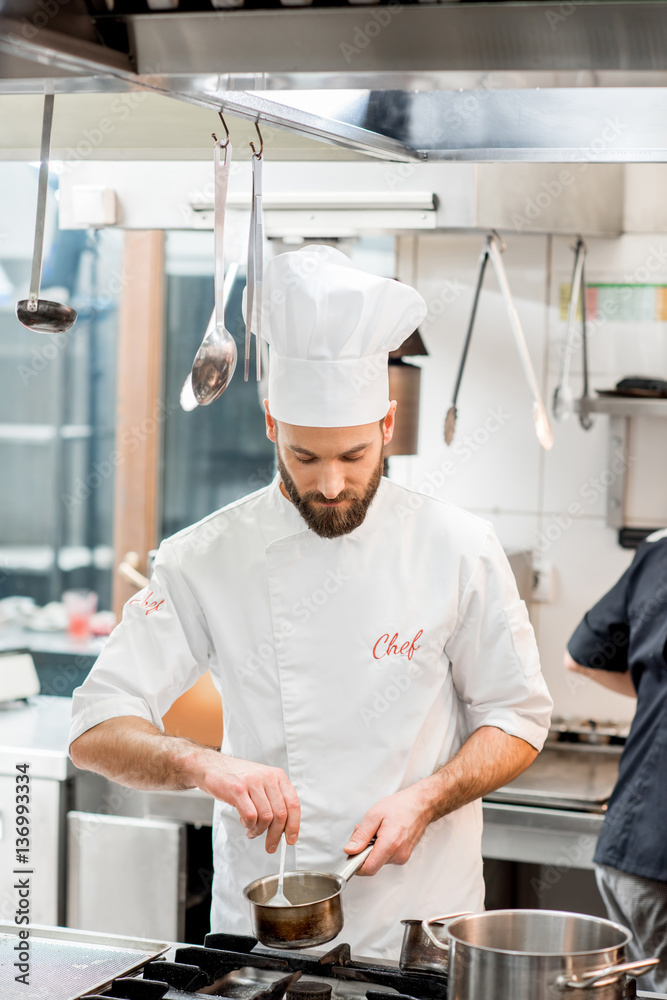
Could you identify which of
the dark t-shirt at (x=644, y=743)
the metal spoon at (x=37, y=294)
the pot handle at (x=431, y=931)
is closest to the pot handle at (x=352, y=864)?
the pot handle at (x=431, y=931)

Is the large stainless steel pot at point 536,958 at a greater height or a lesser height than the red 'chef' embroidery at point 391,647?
lesser

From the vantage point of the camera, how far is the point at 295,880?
1.20 meters

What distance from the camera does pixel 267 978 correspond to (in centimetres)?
113

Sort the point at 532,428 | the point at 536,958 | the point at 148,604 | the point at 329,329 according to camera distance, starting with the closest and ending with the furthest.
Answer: the point at 536,958
the point at 329,329
the point at 148,604
the point at 532,428

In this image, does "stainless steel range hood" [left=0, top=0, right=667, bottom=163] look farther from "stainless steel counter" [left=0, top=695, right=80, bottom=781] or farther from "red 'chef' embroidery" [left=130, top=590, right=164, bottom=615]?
"stainless steel counter" [left=0, top=695, right=80, bottom=781]

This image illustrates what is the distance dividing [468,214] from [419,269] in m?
0.84

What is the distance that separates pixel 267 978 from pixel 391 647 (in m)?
0.52

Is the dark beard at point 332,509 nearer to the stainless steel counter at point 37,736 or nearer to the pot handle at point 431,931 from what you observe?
the pot handle at point 431,931

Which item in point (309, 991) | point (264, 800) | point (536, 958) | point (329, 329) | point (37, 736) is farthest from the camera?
point (37, 736)

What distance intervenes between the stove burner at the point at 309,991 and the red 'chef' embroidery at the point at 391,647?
518 millimetres

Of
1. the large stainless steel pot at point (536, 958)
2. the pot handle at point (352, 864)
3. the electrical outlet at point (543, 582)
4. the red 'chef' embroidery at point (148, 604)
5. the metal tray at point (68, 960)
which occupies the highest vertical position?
the red 'chef' embroidery at point (148, 604)

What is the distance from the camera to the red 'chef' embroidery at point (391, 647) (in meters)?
1.53

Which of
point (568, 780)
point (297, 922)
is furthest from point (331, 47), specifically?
point (568, 780)

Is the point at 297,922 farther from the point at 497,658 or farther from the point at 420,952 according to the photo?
the point at 497,658
